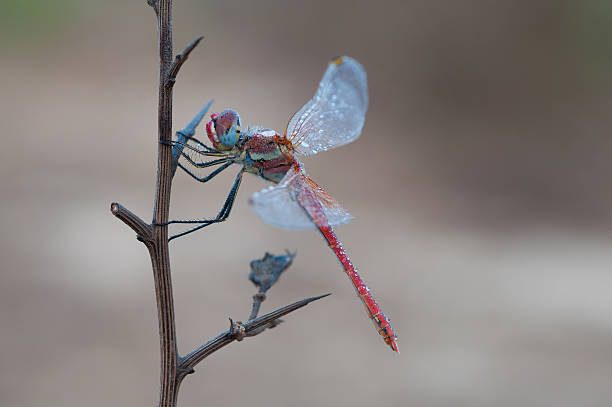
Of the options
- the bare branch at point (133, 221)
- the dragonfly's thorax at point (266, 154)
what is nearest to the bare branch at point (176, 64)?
the bare branch at point (133, 221)

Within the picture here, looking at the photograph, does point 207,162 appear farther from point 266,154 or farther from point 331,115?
point 331,115

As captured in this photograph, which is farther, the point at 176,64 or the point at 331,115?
the point at 331,115

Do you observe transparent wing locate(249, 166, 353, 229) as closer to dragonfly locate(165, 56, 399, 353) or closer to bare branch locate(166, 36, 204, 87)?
dragonfly locate(165, 56, 399, 353)

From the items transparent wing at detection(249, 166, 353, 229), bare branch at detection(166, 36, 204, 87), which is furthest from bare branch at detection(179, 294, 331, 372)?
bare branch at detection(166, 36, 204, 87)

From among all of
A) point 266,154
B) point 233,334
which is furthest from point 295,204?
point 233,334

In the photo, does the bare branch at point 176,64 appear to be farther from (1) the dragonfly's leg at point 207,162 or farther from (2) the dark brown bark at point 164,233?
(1) the dragonfly's leg at point 207,162

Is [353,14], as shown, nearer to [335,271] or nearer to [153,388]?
[335,271]
